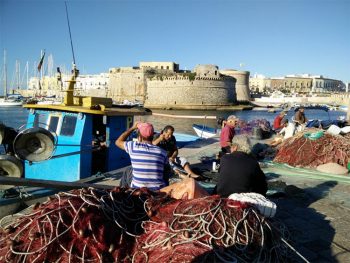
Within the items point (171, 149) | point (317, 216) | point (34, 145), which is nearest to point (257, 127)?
point (171, 149)

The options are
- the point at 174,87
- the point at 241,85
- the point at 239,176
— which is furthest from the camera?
the point at 241,85

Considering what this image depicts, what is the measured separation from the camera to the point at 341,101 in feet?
273

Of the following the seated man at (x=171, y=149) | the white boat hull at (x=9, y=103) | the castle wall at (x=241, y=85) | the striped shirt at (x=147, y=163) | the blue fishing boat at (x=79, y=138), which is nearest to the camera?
the striped shirt at (x=147, y=163)

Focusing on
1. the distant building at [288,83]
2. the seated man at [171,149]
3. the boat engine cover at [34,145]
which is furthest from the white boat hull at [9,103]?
the distant building at [288,83]

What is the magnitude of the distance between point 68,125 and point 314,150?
213 inches

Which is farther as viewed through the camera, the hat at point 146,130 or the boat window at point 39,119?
the boat window at point 39,119

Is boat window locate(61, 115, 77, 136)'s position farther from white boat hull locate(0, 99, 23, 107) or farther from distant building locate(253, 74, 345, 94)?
distant building locate(253, 74, 345, 94)

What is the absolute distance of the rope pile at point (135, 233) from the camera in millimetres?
2473

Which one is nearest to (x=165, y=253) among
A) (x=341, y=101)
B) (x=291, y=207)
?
(x=291, y=207)

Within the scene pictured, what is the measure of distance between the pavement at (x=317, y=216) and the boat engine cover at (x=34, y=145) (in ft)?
11.8

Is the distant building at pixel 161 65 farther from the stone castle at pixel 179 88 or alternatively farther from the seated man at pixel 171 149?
the seated man at pixel 171 149

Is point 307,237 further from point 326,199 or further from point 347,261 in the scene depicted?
point 326,199

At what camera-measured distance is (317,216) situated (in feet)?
14.4

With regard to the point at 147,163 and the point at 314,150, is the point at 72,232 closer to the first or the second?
the point at 147,163
